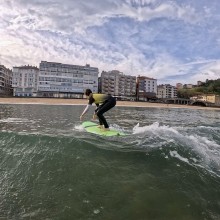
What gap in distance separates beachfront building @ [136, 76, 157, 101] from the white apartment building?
234 ft

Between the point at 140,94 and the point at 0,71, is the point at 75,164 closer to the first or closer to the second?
the point at 0,71

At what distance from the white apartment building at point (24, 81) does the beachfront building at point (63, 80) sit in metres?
3.94

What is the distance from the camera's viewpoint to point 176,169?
26.7 feet

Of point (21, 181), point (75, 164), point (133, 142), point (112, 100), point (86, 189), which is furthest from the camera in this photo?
point (112, 100)

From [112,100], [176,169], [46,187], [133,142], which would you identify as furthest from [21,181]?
[112,100]

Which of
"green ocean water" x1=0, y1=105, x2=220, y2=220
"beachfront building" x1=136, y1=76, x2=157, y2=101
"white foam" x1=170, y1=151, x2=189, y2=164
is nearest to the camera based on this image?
"green ocean water" x1=0, y1=105, x2=220, y2=220

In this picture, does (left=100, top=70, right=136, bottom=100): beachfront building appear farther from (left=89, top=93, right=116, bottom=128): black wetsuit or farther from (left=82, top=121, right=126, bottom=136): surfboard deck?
(left=89, top=93, right=116, bottom=128): black wetsuit

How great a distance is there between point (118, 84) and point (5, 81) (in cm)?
6920

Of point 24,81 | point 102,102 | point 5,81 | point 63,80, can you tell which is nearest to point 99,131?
point 102,102

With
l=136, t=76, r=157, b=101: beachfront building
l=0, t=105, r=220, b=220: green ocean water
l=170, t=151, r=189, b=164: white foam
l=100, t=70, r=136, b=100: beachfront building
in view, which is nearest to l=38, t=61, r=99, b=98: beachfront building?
l=100, t=70, r=136, b=100: beachfront building

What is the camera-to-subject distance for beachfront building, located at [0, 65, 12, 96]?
460 feet

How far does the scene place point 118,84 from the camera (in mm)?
176125

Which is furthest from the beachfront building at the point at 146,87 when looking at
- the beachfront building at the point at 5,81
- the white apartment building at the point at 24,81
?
the beachfront building at the point at 5,81

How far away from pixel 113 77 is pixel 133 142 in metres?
164
